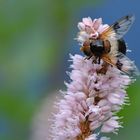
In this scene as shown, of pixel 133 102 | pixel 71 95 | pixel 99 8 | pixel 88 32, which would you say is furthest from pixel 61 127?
pixel 99 8

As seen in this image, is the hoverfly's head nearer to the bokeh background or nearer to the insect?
the insect

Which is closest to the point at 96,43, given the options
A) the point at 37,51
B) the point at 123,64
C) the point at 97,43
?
the point at 97,43

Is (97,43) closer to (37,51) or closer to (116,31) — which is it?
(116,31)

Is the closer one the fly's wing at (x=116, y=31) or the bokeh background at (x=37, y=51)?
the fly's wing at (x=116, y=31)

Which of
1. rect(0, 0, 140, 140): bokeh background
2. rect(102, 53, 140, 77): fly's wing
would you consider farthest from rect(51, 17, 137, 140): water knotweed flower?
rect(0, 0, 140, 140): bokeh background

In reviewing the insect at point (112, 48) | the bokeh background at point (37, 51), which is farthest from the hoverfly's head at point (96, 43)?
the bokeh background at point (37, 51)

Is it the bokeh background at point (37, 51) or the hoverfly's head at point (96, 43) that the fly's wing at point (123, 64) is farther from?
the bokeh background at point (37, 51)

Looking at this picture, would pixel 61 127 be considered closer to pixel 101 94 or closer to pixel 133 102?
pixel 101 94

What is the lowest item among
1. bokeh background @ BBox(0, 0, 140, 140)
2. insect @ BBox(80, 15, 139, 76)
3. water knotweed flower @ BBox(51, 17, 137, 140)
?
water knotweed flower @ BBox(51, 17, 137, 140)
